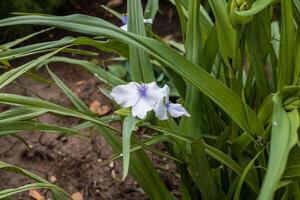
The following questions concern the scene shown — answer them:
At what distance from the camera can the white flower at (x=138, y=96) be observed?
1.19 m

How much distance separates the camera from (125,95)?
47.8 inches

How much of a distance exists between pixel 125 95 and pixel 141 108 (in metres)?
0.05

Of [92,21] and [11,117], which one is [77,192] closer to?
[11,117]

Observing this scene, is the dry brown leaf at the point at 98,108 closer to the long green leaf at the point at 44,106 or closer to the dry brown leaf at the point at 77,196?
the dry brown leaf at the point at 77,196

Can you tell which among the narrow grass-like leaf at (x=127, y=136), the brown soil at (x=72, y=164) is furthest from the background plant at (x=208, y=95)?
the brown soil at (x=72, y=164)

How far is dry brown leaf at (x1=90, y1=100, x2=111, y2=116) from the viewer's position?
7.10 feet

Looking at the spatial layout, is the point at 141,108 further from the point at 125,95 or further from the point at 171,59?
the point at 171,59

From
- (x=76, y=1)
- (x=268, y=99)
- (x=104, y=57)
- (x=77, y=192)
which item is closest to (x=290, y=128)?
(x=268, y=99)

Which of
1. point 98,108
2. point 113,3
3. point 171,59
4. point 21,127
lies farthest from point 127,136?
point 113,3

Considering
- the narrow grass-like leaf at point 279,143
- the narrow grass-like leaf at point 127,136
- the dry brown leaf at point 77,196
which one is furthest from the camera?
the dry brown leaf at point 77,196

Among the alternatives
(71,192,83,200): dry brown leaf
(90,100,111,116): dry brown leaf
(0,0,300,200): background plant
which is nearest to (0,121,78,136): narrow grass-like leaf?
(0,0,300,200): background plant

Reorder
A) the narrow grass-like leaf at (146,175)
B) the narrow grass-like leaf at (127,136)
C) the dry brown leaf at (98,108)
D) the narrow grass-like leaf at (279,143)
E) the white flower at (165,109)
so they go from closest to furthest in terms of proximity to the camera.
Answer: the narrow grass-like leaf at (279,143)
the narrow grass-like leaf at (127,136)
the white flower at (165,109)
the narrow grass-like leaf at (146,175)
the dry brown leaf at (98,108)

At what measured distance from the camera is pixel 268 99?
1347 mm

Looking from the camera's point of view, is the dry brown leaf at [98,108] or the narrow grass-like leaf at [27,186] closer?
the narrow grass-like leaf at [27,186]
